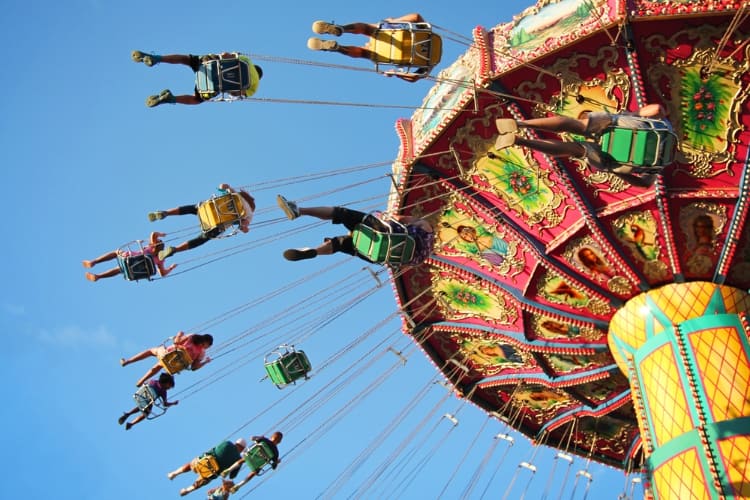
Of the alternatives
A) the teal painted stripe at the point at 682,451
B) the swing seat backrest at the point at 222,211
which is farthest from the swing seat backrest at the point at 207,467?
the teal painted stripe at the point at 682,451

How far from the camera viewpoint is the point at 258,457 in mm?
16094

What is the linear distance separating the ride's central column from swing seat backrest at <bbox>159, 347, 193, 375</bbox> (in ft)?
23.4

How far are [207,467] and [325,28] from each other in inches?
312

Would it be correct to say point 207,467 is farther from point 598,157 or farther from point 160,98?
point 598,157

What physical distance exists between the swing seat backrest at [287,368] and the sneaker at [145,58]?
585 centimetres

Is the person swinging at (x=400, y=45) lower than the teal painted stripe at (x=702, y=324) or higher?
higher

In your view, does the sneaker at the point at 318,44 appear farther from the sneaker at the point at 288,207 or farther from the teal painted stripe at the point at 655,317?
the teal painted stripe at the point at 655,317

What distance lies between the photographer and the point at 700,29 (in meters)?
12.3

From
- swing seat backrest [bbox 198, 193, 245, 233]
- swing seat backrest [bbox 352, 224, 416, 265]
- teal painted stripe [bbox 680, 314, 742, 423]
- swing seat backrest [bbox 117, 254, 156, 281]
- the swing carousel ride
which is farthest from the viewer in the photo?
swing seat backrest [bbox 117, 254, 156, 281]

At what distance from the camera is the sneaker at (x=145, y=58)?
12906mm

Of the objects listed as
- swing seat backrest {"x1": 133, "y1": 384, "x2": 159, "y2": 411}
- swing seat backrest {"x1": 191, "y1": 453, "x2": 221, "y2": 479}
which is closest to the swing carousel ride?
swing seat backrest {"x1": 191, "y1": 453, "x2": 221, "y2": 479}

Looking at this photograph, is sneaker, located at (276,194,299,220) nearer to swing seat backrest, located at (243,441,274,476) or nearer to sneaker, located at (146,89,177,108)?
sneaker, located at (146,89,177,108)

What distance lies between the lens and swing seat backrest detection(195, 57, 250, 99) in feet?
43.9

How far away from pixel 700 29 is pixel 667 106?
1150 mm
